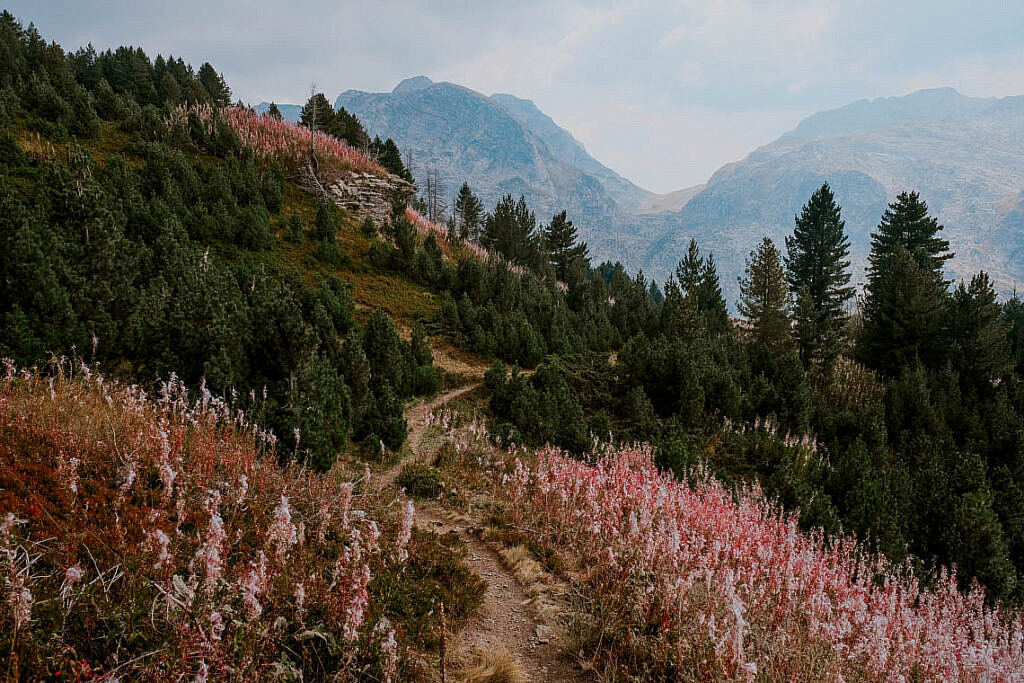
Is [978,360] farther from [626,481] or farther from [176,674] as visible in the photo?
[176,674]

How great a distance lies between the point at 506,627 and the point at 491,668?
0.90 metres

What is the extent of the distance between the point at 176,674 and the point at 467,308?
19660 mm

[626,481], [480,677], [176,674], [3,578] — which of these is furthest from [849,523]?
[3,578]

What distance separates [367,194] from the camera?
3072cm

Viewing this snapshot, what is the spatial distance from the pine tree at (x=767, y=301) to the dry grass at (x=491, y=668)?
28.7 metres

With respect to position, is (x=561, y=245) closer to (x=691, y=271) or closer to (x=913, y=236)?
(x=691, y=271)

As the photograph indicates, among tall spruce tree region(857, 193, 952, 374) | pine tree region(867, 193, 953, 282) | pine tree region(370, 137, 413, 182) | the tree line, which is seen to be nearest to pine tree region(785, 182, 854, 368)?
pine tree region(867, 193, 953, 282)

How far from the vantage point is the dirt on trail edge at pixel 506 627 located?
4070 millimetres

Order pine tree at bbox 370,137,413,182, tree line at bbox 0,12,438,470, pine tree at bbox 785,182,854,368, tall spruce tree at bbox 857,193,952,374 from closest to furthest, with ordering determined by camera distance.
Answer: tree line at bbox 0,12,438,470 → tall spruce tree at bbox 857,193,952,374 → pine tree at bbox 785,182,854,368 → pine tree at bbox 370,137,413,182

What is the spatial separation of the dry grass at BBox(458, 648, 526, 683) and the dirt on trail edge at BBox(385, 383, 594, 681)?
0.25 ft

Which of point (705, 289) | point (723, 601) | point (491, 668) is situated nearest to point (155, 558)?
point (491, 668)

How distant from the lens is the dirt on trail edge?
4.07m

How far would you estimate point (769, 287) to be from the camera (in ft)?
104

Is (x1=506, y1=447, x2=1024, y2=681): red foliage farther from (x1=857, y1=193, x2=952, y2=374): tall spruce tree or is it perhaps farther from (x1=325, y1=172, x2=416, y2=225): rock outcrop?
A: (x1=325, y1=172, x2=416, y2=225): rock outcrop
